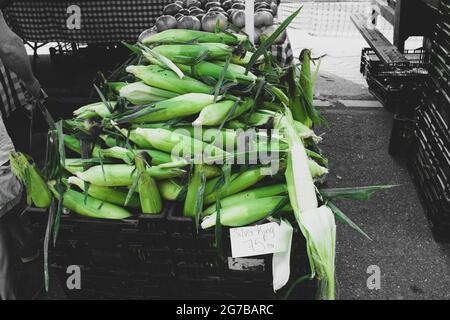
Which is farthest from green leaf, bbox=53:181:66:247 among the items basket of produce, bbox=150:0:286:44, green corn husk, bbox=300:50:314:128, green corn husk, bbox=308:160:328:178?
A: basket of produce, bbox=150:0:286:44

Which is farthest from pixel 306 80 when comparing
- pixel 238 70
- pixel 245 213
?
pixel 245 213

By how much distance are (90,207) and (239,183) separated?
1.87 ft

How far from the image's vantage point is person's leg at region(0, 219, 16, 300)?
2297 mm

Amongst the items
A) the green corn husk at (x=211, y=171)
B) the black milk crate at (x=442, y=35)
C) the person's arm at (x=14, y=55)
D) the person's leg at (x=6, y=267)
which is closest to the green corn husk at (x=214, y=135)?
the green corn husk at (x=211, y=171)

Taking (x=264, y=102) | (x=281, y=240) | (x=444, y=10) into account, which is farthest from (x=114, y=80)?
(x=444, y=10)

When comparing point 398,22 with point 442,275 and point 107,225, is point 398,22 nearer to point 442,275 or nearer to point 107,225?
point 442,275

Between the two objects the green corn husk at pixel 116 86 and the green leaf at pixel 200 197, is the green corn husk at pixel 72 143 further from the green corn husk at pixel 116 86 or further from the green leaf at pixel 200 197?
the green leaf at pixel 200 197

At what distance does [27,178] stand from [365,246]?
1.98m

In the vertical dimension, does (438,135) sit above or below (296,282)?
below

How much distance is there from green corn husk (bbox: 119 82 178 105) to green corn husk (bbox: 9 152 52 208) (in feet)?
1.67

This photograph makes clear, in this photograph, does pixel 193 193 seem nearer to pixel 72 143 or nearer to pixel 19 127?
pixel 72 143

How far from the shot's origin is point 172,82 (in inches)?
81.0

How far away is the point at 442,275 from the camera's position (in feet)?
8.70

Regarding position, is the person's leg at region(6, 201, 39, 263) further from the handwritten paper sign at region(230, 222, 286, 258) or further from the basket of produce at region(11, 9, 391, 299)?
the handwritten paper sign at region(230, 222, 286, 258)
